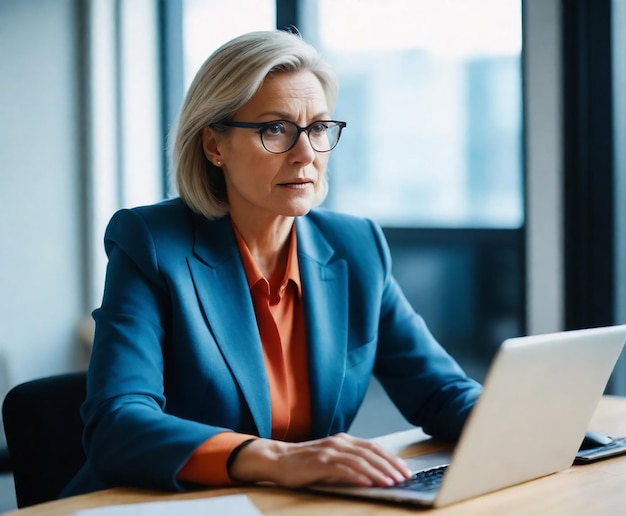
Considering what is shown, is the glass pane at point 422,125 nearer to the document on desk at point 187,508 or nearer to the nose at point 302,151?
the nose at point 302,151

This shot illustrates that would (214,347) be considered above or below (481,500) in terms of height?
above

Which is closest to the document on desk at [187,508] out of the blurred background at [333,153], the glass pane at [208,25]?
the blurred background at [333,153]

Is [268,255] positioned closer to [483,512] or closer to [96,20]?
[483,512]

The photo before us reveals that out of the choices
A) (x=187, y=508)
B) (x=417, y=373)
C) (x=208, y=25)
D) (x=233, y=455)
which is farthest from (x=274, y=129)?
(x=208, y=25)

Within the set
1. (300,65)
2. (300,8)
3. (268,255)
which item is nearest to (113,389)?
(268,255)

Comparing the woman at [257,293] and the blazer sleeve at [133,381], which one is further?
the woman at [257,293]

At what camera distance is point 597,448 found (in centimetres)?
135

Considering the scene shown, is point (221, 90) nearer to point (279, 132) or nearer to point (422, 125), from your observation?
point (279, 132)

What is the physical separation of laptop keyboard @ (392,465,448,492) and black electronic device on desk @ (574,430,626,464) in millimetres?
236

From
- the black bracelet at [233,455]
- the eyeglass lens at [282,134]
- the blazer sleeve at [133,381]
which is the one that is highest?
the eyeglass lens at [282,134]

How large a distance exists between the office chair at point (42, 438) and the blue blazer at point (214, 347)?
0.07 m

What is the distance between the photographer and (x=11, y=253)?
11.2ft

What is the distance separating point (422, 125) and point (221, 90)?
234cm

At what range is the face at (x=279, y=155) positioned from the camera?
1.63 metres
